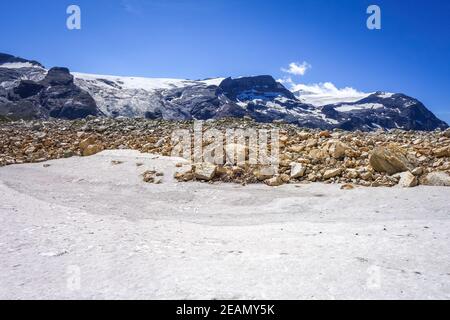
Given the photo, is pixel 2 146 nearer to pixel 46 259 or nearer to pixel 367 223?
pixel 46 259

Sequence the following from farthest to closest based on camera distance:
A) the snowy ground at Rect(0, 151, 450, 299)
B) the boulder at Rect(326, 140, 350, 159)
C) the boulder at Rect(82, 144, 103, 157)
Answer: the boulder at Rect(82, 144, 103, 157)
the boulder at Rect(326, 140, 350, 159)
the snowy ground at Rect(0, 151, 450, 299)

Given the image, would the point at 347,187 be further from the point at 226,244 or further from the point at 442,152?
the point at 226,244

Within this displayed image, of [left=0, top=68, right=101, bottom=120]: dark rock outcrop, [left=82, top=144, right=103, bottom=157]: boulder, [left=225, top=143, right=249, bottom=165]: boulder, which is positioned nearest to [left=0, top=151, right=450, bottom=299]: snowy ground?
[left=225, top=143, right=249, bottom=165]: boulder

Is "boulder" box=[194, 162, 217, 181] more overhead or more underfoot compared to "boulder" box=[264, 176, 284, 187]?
more overhead

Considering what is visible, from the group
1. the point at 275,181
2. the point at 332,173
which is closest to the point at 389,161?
the point at 332,173

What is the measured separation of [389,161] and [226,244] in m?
8.64

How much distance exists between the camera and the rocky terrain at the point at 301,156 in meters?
12.2

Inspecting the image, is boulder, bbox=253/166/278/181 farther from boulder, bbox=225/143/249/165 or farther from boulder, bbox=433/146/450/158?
boulder, bbox=433/146/450/158

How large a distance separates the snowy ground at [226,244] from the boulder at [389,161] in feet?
5.71

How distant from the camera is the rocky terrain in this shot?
12.2m

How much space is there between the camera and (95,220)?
7766 millimetres

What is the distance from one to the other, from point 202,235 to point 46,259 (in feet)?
9.61

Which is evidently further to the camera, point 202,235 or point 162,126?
point 162,126
